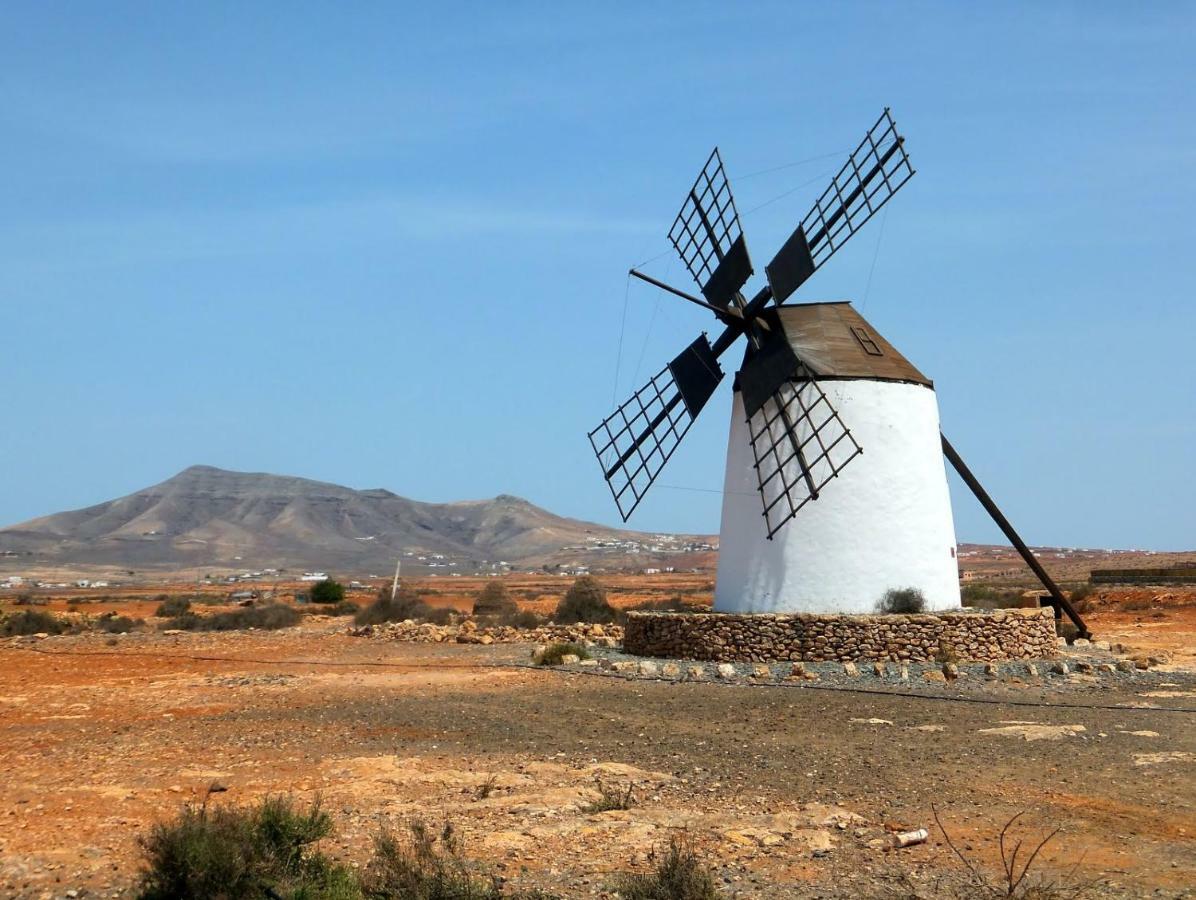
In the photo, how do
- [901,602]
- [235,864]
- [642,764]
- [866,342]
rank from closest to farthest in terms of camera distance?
[235,864] < [642,764] < [901,602] < [866,342]

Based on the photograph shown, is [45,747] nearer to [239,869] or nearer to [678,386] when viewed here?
[239,869]

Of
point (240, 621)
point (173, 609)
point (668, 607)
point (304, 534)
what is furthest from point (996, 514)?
point (304, 534)

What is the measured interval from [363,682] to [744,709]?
6.18 m

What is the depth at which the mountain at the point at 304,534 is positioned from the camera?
122 meters

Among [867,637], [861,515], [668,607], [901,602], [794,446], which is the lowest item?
[867,637]

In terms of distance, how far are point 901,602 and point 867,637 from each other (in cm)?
142

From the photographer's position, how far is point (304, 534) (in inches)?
5315

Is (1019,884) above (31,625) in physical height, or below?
below

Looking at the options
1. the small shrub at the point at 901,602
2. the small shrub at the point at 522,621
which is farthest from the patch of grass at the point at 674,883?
the small shrub at the point at 522,621

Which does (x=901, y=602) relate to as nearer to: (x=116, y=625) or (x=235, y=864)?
(x=235, y=864)

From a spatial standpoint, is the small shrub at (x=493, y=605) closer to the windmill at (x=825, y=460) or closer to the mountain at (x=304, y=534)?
the windmill at (x=825, y=460)

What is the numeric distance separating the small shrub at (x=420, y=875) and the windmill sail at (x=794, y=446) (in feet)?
41.1

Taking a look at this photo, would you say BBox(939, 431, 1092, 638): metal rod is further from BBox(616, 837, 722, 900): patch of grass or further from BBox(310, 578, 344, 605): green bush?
BBox(310, 578, 344, 605): green bush

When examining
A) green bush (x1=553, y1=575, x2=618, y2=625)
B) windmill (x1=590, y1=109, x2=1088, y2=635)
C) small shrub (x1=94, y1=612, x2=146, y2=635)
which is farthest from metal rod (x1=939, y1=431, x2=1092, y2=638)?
small shrub (x1=94, y1=612, x2=146, y2=635)
